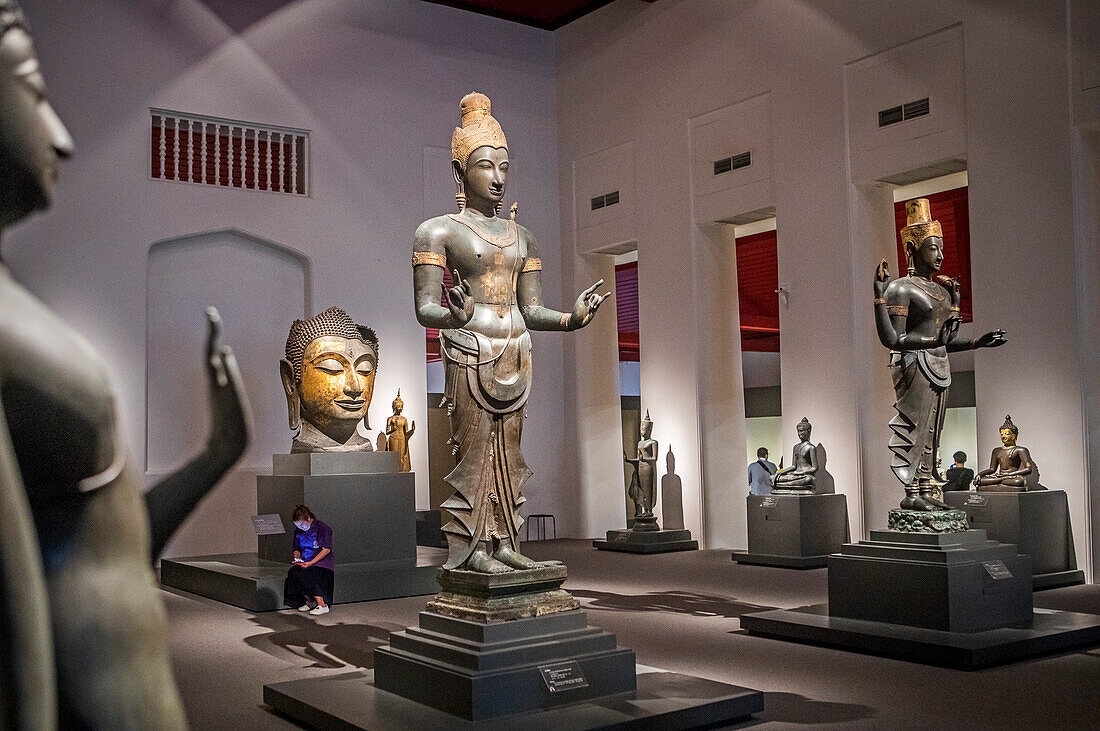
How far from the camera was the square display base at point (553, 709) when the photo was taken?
4.33 metres

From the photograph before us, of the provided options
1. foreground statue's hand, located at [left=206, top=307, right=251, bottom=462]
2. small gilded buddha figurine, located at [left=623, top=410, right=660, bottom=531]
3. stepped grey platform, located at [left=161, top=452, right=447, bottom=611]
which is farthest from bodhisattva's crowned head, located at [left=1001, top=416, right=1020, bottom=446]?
foreground statue's hand, located at [left=206, top=307, right=251, bottom=462]

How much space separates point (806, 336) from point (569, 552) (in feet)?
13.9

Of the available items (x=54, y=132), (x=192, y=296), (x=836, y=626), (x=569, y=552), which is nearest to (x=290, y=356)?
(x=192, y=296)

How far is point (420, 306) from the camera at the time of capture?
5.02 metres

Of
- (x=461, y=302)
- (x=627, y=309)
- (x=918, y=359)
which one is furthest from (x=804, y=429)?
(x=627, y=309)

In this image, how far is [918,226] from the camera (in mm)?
7289

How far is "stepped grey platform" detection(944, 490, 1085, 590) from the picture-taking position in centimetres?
935

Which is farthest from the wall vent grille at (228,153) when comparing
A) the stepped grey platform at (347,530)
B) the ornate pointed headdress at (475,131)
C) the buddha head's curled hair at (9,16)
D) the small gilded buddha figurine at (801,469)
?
the buddha head's curled hair at (9,16)

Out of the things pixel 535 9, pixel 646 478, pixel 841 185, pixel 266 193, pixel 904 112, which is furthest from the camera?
pixel 535 9

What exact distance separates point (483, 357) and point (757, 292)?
16489 mm

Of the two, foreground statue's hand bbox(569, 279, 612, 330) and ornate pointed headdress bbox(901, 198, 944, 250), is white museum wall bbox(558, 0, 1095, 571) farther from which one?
foreground statue's hand bbox(569, 279, 612, 330)

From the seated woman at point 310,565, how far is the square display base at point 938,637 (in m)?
3.49

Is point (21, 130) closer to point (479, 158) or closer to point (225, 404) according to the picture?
point (225, 404)

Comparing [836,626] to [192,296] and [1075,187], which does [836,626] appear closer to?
[1075,187]
